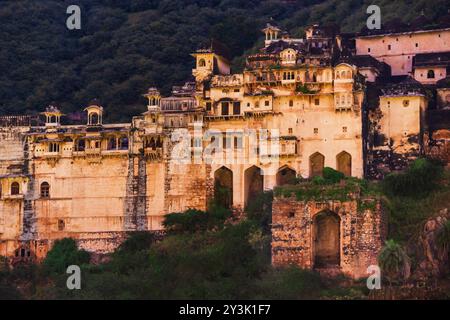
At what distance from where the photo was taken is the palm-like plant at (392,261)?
5119 centimetres

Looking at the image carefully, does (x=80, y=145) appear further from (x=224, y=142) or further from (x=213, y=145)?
(x=224, y=142)

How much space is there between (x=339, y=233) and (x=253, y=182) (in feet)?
23.9

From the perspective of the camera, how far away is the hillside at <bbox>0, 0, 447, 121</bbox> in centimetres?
7669

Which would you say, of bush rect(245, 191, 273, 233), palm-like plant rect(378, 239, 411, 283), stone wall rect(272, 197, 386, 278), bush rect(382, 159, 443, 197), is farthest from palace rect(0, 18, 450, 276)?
palm-like plant rect(378, 239, 411, 283)

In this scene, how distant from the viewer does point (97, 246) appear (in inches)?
2379

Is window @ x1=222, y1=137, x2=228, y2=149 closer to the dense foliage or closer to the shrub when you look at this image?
the dense foliage

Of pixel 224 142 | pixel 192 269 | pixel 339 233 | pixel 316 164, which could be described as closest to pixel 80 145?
pixel 224 142

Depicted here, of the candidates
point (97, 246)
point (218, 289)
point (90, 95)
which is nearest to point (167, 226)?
point (97, 246)

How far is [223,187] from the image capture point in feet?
200

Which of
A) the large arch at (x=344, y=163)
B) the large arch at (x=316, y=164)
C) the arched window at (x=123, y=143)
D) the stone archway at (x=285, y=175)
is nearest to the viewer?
the large arch at (x=344, y=163)

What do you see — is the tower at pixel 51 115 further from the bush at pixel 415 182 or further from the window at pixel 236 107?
the bush at pixel 415 182

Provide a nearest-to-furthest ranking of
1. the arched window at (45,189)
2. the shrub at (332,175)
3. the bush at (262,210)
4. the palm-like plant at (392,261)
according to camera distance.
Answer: the palm-like plant at (392,261) < the shrub at (332,175) < the bush at (262,210) < the arched window at (45,189)

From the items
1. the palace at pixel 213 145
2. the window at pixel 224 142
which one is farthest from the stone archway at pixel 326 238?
the window at pixel 224 142

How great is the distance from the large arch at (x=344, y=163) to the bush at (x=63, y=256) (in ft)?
36.3
